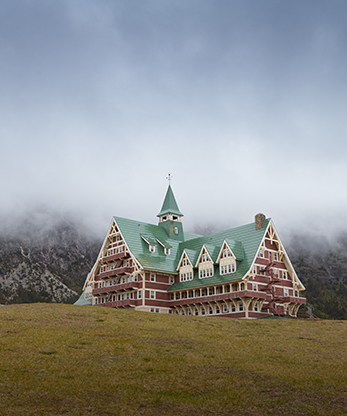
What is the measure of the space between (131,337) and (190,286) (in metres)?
41.4

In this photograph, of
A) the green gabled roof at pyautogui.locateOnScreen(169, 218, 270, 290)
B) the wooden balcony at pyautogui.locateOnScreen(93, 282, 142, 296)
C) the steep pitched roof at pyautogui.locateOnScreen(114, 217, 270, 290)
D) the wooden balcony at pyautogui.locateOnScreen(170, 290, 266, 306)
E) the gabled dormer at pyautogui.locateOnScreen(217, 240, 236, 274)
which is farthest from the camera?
the wooden balcony at pyautogui.locateOnScreen(93, 282, 142, 296)

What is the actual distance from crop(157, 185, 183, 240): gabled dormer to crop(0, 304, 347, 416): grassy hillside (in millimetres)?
49319

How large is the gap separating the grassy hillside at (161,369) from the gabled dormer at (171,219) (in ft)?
162

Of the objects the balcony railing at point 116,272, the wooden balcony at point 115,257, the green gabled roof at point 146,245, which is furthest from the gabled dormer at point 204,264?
the wooden balcony at point 115,257

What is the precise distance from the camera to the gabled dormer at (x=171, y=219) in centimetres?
8750

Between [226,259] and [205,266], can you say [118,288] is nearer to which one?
[205,266]

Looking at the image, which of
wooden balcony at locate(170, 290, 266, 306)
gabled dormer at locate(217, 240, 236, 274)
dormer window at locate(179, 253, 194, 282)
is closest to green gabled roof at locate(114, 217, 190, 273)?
dormer window at locate(179, 253, 194, 282)

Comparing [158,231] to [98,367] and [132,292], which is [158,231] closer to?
[132,292]

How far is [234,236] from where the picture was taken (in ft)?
249

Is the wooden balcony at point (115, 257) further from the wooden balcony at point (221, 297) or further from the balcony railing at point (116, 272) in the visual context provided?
the wooden balcony at point (221, 297)

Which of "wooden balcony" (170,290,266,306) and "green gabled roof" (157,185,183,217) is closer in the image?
"wooden balcony" (170,290,266,306)

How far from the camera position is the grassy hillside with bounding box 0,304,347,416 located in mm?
17969

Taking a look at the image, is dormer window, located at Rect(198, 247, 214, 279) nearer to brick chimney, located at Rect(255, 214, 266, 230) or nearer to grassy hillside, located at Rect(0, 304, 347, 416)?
brick chimney, located at Rect(255, 214, 266, 230)

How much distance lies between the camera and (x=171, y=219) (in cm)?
8900
